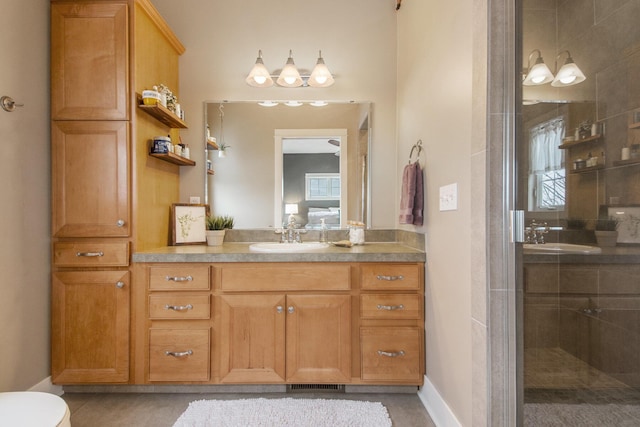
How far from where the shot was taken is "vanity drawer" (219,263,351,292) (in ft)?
6.27

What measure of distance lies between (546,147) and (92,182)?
7.57 ft

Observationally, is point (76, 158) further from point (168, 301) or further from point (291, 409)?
point (291, 409)

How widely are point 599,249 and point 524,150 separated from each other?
17.2 inches

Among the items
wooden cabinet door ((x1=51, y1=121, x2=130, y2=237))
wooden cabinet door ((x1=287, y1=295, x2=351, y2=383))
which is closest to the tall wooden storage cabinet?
wooden cabinet door ((x1=51, y1=121, x2=130, y2=237))

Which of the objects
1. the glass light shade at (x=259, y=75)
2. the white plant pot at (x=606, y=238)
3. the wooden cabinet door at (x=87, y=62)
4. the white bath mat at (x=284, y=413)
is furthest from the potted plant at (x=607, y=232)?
the wooden cabinet door at (x=87, y=62)

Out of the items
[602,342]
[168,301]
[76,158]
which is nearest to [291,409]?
[168,301]

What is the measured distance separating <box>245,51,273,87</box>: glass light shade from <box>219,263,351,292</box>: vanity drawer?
4.68ft

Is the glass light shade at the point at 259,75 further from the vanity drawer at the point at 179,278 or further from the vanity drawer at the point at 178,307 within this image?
the vanity drawer at the point at 178,307

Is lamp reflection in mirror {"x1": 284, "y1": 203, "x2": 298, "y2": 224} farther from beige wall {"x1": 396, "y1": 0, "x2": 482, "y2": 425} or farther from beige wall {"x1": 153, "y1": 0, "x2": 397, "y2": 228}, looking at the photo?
beige wall {"x1": 396, "y1": 0, "x2": 482, "y2": 425}

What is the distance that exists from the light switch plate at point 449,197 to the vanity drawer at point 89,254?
1.83 meters

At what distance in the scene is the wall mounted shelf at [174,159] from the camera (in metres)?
2.09

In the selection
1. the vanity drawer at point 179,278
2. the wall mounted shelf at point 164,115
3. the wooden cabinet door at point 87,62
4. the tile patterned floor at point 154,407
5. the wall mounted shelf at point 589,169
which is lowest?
the tile patterned floor at point 154,407

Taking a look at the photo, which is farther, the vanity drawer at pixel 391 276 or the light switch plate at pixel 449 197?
the vanity drawer at pixel 391 276

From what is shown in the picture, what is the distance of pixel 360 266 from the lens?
1.93 m
